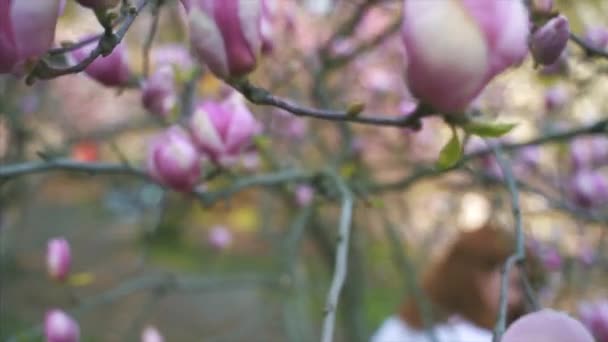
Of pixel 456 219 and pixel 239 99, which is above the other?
pixel 239 99

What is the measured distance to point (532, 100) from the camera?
2.93 metres

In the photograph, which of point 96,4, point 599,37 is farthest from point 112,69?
point 599,37

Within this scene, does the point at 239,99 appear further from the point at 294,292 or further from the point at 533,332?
the point at 294,292

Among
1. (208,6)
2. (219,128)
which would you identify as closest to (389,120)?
(208,6)

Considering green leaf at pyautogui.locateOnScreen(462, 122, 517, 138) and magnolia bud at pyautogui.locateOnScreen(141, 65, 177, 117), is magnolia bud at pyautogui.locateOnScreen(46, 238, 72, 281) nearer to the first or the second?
magnolia bud at pyautogui.locateOnScreen(141, 65, 177, 117)

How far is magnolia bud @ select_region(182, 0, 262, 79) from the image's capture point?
15.2 inches

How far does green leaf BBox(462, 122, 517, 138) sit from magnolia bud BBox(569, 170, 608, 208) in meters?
0.71

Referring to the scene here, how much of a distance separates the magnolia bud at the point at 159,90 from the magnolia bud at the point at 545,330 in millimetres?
523

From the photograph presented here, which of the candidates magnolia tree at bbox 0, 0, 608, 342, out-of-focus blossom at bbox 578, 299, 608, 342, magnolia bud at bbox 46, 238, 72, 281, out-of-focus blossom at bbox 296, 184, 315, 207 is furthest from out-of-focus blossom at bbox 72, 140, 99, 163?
out-of-focus blossom at bbox 578, 299, 608, 342

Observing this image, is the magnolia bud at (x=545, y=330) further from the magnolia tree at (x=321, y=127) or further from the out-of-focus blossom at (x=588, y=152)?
the out-of-focus blossom at (x=588, y=152)

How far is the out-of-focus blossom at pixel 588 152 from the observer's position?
1240mm

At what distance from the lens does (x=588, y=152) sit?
131 cm

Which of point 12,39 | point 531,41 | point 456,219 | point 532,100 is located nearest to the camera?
point 12,39

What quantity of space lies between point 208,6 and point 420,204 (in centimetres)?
375
